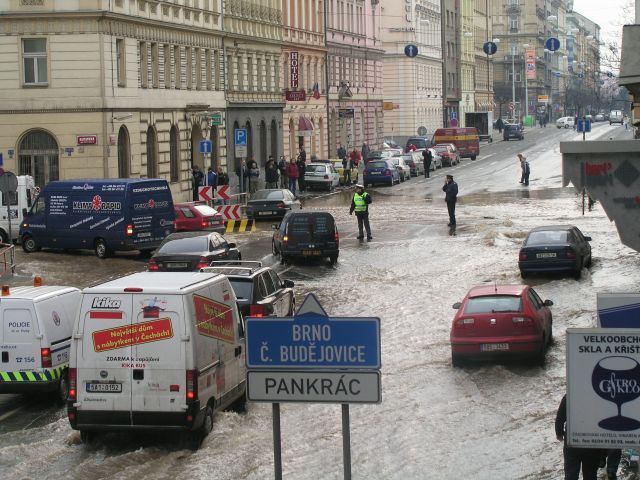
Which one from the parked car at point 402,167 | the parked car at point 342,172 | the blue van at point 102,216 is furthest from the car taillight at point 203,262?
the parked car at point 402,167

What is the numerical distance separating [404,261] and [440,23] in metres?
90.0

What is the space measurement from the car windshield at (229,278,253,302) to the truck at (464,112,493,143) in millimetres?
94359

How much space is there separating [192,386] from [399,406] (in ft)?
13.6

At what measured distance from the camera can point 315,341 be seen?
9680 mm

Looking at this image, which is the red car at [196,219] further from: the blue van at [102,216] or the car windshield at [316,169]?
the car windshield at [316,169]

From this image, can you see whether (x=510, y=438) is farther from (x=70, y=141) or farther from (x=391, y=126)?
(x=391, y=126)

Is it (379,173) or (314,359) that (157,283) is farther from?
(379,173)

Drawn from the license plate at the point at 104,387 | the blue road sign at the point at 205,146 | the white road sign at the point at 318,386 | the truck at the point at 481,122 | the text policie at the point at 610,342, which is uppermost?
the truck at the point at 481,122

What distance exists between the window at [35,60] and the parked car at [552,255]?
22.8 meters

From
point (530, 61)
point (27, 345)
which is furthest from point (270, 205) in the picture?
point (530, 61)

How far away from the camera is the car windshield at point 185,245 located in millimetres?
31109

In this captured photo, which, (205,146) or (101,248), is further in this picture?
(205,146)

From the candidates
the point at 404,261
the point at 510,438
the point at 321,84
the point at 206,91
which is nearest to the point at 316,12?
the point at 321,84

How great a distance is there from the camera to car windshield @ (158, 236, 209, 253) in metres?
31.1
